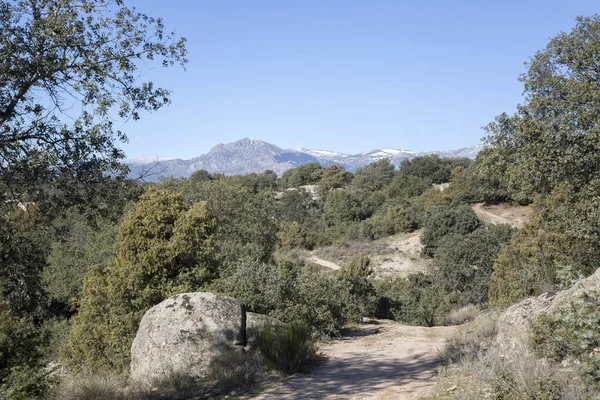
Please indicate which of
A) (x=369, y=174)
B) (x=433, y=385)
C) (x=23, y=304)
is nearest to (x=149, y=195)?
(x=23, y=304)

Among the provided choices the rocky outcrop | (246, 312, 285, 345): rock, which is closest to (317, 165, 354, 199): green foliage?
(246, 312, 285, 345): rock

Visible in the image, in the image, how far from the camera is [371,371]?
9.76 meters

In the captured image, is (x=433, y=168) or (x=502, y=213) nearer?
(x=502, y=213)

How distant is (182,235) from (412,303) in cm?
1383

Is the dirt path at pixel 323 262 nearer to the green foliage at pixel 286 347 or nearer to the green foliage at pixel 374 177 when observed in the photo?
the green foliage at pixel 286 347

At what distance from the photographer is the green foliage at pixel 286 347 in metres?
9.50

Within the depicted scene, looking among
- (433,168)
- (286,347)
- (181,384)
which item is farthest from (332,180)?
(181,384)

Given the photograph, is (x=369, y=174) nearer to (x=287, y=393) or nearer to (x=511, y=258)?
(x=511, y=258)

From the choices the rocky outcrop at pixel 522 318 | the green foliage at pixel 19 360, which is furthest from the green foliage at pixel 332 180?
the green foliage at pixel 19 360

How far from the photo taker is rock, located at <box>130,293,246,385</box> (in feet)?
31.4

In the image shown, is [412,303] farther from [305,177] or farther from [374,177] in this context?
[305,177]

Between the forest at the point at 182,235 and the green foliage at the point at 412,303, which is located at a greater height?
the forest at the point at 182,235

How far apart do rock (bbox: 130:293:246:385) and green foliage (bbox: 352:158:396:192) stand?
68.4 meters

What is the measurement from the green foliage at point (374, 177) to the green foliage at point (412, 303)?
49.3m
